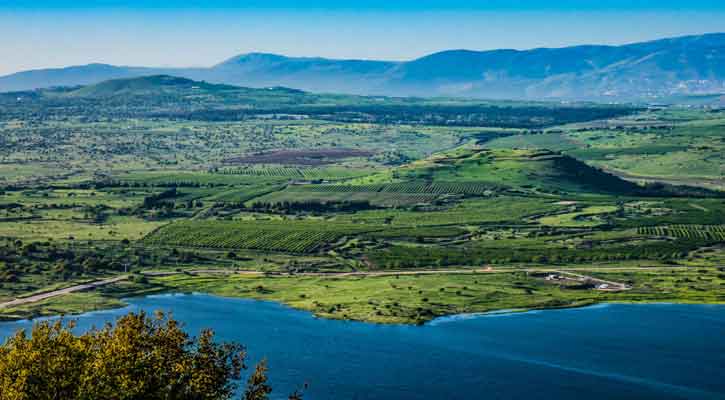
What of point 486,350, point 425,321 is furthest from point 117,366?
point 425,321

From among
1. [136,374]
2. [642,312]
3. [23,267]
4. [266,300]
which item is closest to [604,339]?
[642,312]

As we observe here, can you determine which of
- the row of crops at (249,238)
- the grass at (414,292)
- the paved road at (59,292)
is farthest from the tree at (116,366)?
the row of crops at (249,238)

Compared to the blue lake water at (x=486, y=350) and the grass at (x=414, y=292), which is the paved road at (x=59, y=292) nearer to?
the grass at (x=414, y=292)

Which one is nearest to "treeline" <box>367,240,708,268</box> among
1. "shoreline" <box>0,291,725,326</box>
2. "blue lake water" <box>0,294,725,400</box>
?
"shoreline" <box>0,291,725,326</box>

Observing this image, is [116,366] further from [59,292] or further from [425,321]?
[59,292]

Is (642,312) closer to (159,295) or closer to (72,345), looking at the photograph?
(159,295)

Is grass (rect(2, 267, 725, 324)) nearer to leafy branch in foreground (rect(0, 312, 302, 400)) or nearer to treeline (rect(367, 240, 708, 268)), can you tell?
treeline (rect(367, 240, 708, 268))

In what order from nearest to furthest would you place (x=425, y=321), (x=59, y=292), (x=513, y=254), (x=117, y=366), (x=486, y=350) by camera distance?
(x=117, y=366), (x=486, y=350), (x=425, y=321), (x=59, y=292), (x=513, y=254)
